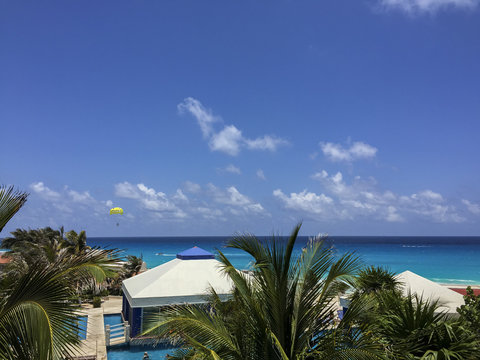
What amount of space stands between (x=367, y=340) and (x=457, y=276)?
82.1 meters

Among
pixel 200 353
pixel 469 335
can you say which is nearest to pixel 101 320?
pixel 200 353

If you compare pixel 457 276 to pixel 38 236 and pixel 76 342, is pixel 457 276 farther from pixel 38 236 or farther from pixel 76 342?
pixel 76 342

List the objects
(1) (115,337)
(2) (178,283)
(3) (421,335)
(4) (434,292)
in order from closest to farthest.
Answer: (3) (421,335) → (4) (434,292) → (1) (115,337) → (2) (178,283)

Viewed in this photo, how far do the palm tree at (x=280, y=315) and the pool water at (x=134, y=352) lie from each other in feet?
43.6

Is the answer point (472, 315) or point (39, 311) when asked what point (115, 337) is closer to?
point (472, 315)

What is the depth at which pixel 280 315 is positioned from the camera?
18.8 feet

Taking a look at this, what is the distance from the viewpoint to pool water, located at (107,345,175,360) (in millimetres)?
18094

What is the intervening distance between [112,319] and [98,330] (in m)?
4.90

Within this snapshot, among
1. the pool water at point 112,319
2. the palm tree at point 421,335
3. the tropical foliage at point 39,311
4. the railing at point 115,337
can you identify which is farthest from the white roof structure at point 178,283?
the tropical foliage at point 39,311

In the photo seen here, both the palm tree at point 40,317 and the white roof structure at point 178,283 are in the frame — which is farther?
the white roof structure at point 178,283

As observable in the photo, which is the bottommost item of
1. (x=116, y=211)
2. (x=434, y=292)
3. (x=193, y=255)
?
(x=434, y=292)

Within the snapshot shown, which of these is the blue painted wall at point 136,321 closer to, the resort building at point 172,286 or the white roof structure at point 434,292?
the resort building at point 172,286

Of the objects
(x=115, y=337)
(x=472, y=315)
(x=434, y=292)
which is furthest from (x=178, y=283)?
(x=472, y=315)

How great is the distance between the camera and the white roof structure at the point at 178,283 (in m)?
21.1
